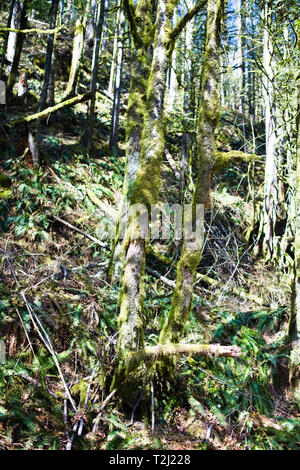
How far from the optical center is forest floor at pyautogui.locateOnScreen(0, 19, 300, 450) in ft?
11.5

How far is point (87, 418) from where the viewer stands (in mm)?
3477

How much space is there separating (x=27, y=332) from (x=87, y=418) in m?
1.29

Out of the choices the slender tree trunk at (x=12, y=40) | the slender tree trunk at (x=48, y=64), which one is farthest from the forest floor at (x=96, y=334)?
the slender tree trunk at (x=12, y=40)

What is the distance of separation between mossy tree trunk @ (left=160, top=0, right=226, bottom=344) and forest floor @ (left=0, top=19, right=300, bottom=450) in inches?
32.6

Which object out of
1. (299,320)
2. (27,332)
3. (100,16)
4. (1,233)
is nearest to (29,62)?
(100,16)

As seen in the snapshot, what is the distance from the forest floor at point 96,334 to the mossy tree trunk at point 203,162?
0.83m

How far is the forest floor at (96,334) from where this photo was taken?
11.5 feet

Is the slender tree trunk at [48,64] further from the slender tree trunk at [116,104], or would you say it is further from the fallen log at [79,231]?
the fallen log at [79,231]

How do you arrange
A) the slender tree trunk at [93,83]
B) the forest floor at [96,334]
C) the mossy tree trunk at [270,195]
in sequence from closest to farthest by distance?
the forest floor at [96,334] → the mossy tree trunk at [270,195] → the slender tree trunk at [93,83]

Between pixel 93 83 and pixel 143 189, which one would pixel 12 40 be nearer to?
pixel 93 83

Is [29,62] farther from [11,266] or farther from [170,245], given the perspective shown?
[11,266]

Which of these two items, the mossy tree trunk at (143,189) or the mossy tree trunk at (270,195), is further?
the mossy tree trunk at (270,195)

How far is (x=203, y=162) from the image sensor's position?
4.11 m

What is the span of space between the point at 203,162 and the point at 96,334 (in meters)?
2.74
